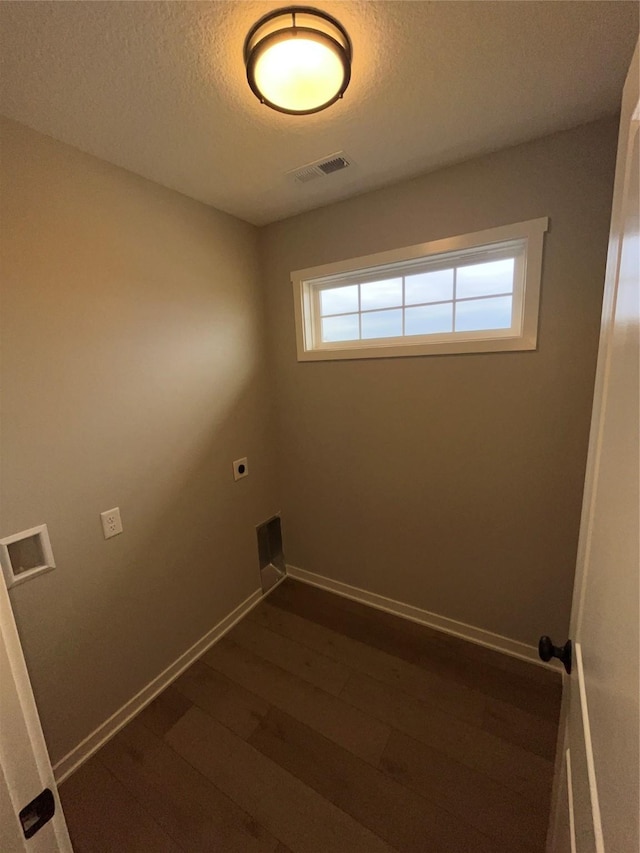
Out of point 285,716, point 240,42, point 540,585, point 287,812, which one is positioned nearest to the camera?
point 240,42

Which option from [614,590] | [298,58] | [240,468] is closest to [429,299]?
[298,58]

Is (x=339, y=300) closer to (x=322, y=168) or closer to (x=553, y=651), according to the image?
(x=322, y=168)

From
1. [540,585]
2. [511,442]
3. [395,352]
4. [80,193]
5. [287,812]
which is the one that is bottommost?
[287,812]

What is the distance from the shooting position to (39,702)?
1.30m

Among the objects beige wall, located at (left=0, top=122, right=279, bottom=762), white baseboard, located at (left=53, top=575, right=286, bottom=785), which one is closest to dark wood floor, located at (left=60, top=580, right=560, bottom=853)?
white baseboard, located at (left=53, top=575, right=286, bottom=785)

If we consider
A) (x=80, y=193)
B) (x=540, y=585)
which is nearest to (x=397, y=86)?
(x=80, y=193)

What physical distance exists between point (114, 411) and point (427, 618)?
207 cm

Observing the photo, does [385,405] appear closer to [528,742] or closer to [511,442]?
[511,442]

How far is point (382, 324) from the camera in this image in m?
1.96

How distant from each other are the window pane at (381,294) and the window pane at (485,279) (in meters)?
0.32

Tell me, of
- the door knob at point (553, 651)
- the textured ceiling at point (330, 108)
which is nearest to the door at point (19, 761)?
the door knob at point (553, 651)

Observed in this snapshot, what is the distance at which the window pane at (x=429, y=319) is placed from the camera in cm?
178

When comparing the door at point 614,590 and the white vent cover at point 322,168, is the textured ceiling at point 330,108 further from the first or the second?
the door at point 614,590

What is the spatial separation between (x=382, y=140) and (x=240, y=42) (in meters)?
0.65
